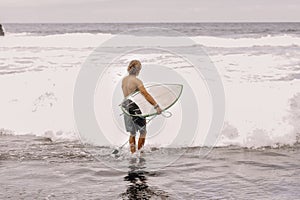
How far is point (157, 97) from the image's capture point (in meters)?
8.27

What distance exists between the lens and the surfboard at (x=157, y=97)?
793 cm

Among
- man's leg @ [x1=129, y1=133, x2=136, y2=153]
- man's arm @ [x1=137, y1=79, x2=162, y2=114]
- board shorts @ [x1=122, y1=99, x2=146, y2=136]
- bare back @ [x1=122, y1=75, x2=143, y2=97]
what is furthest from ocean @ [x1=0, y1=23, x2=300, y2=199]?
man's arm @ [x1=137, y1=79, x2=162, y2=114]

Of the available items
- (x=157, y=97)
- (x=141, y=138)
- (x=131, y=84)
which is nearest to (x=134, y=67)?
(x=131, y=84)

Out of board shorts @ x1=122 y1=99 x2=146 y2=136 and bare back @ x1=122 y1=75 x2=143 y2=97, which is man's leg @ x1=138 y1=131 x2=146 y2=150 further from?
bare back @ x1=122 y1=75 x2=143 y2=97

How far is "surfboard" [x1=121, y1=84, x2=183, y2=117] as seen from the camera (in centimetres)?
793

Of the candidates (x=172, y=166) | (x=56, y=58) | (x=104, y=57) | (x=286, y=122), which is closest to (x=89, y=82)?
(x=172, y=166)

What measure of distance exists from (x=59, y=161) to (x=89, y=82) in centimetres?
156

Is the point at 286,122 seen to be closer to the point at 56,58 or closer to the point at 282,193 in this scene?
the point at 282,193

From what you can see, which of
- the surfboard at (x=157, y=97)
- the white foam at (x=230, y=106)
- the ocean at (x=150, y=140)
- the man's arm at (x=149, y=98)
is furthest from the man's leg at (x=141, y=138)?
the white foam at (x=230, y=106)

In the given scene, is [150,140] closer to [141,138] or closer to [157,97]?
[141,138]

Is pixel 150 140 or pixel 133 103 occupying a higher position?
pixel 133 103

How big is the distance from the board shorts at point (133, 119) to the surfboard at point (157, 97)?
0.05 meters

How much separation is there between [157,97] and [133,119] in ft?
1.99

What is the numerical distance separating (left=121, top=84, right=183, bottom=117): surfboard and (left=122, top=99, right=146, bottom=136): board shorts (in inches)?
2.0
